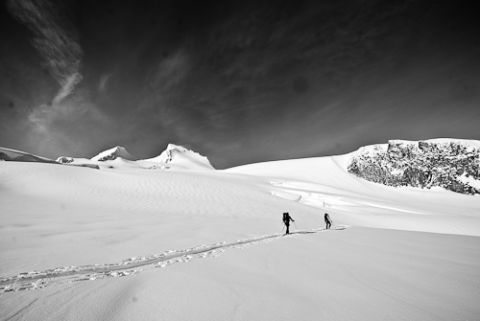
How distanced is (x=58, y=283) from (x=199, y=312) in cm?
275

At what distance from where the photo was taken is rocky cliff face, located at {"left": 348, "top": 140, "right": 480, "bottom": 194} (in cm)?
7219

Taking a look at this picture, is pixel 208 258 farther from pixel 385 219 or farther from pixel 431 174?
pixel 431 174

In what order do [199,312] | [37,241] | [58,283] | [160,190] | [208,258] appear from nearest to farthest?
[199,312], [58,283], [208,258], [37,241], [160,190]

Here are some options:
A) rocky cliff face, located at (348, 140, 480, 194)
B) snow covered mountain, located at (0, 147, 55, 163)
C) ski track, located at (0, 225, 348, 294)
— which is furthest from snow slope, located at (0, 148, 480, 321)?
snow covered mountain, located at (0, 147, 55, 163)

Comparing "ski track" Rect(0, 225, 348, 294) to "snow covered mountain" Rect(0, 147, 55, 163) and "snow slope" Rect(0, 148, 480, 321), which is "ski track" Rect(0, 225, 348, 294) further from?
"snow covered mountain" Rect(0, 147, 55, 163)

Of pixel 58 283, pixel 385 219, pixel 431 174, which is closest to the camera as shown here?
pixel 58 283

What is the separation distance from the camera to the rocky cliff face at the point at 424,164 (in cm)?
7219

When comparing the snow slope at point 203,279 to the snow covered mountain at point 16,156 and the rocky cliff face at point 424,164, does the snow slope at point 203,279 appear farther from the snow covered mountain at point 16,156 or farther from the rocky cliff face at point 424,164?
the snow covered mountain at point 16,156

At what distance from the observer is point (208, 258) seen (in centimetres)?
526

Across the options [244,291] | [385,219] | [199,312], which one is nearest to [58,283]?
[199,312]

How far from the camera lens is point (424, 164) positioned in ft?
254

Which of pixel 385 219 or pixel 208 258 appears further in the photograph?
pixel 385 219

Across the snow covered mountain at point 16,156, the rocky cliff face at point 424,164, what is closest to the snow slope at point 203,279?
the rocky cliff face at point 424,164

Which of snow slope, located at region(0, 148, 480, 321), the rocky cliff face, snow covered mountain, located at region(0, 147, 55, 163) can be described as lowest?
snow slope, located at region(0, 148, 480, 321)
